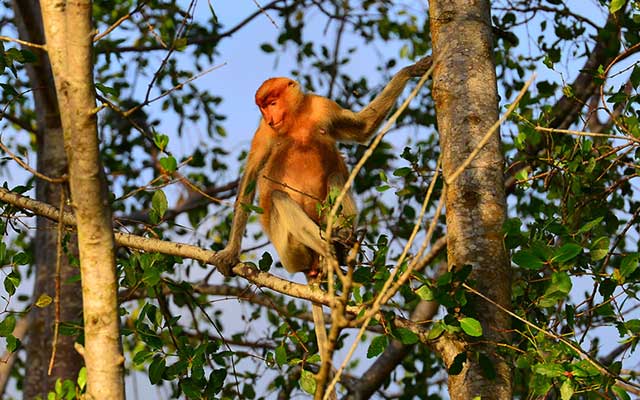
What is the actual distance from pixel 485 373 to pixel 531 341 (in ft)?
0.62

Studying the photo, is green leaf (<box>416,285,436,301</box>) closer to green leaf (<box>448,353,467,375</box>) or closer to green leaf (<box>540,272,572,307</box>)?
green leaf (<box>448,353,467,375</box>)

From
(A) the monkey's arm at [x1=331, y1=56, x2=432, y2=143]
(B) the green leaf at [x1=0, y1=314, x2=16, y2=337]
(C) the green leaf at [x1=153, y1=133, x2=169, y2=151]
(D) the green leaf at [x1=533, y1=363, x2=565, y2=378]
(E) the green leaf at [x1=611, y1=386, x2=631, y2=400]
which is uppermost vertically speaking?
(A) the monkey's arm at [x1=331, y1=56, x2=432, y2=143]

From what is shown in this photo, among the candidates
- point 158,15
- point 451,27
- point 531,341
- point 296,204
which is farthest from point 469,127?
point 158,15

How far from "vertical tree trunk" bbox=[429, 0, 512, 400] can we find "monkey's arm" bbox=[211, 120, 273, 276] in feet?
3.78

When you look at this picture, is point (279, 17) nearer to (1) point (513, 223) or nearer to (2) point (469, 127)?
(2) point (469, 127)

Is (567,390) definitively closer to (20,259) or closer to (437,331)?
(437,331)

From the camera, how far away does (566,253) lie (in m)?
2.72

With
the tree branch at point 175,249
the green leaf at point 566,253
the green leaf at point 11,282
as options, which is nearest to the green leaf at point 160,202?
the tree branch at point 175,249

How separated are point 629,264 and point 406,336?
75 centimetres

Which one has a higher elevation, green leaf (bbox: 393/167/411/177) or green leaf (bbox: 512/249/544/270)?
green leaf (bbox: 393/167/411/177)

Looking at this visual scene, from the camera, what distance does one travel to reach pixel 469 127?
10.9ft

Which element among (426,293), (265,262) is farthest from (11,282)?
(426,293)

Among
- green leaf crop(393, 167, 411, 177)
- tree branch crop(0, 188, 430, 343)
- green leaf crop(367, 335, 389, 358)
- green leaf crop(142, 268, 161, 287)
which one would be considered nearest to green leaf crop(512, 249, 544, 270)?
green leaf crop(367, 335, 389, 358)

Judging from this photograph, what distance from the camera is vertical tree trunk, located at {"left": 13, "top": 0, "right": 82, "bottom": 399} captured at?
6.36 meters
